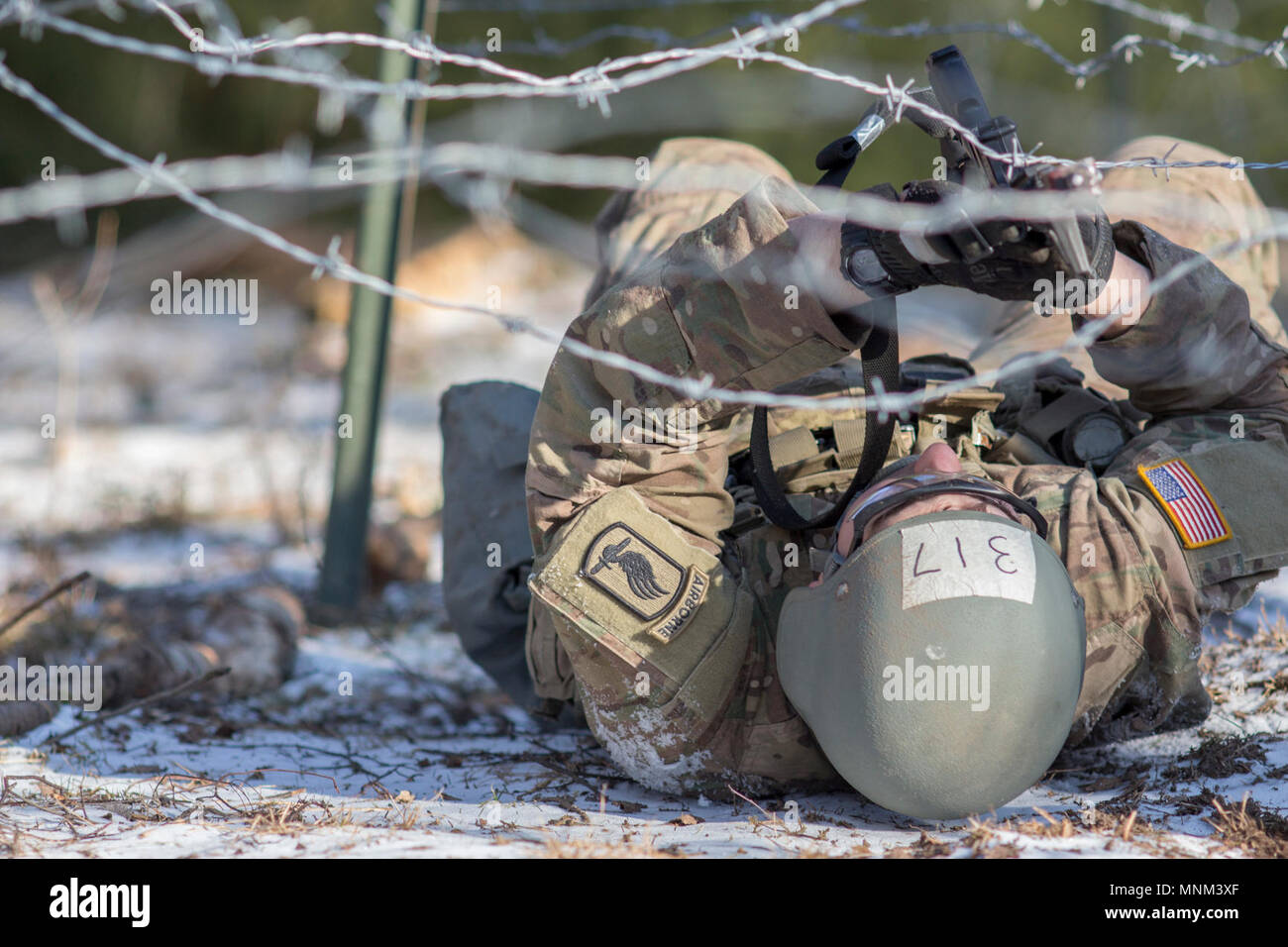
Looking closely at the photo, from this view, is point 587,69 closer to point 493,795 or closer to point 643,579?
point 643,579

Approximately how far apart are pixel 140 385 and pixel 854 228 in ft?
19.7

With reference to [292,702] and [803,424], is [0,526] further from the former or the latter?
[803,424]

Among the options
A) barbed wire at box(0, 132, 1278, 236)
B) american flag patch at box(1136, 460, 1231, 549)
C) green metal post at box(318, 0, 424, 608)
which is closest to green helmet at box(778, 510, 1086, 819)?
american flag patch at box(1136, 460, 1231, 549)

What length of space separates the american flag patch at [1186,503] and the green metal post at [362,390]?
2400mm

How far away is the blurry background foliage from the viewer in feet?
24.1

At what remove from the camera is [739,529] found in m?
2.23

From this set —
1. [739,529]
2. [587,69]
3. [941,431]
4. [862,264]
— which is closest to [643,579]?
[739,529]

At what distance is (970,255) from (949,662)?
1.88 ft

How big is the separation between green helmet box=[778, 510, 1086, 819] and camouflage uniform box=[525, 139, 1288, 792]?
0.80 feet

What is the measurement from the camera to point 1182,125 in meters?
7.55

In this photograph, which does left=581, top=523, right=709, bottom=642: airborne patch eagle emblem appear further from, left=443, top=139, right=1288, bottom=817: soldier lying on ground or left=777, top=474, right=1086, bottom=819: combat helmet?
left=777, top=474, right=1086, bottom=819: combat helmet

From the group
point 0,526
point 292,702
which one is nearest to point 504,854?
point 292,702

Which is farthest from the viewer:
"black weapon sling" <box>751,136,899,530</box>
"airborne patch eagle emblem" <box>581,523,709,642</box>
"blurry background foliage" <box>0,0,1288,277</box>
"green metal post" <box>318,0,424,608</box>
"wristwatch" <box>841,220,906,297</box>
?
"blurry background foliage" <box>0,0,1288,277</box>

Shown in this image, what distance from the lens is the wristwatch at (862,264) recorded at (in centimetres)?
164
